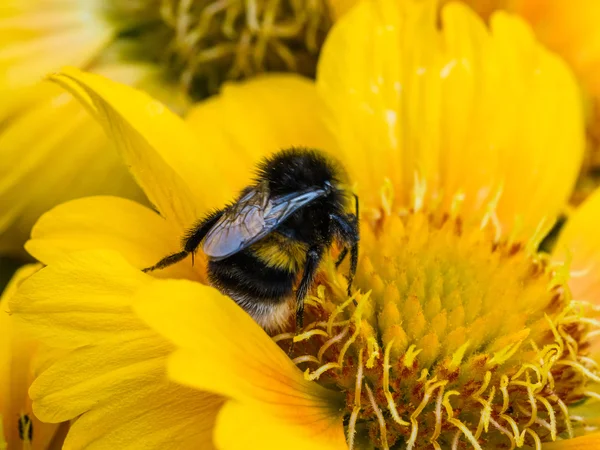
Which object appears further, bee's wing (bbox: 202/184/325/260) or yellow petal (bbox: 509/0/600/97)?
yellow petal (bbox: 509/0/600/97)

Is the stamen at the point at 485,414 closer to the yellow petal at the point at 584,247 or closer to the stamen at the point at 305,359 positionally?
the stamen at the point at 305,359

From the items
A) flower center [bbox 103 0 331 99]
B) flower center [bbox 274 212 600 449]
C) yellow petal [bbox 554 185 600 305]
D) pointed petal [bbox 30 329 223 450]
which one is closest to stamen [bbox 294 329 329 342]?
flower center [bbox 274 212 600 449]

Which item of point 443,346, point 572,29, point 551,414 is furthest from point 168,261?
point 572,29

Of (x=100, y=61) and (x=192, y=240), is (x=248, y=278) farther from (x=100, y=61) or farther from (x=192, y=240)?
(x=100, y=61)

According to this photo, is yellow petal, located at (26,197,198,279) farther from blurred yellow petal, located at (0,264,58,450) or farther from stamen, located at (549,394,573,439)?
stamen, located at (549,394,573,439)

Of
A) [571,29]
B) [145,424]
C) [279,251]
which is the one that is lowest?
[145,424]
